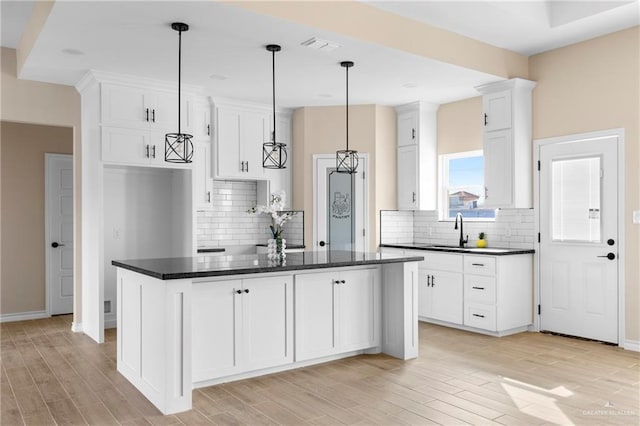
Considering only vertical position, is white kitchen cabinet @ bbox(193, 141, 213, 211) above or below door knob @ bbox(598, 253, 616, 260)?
above

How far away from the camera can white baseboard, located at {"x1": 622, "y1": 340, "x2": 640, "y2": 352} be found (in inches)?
196

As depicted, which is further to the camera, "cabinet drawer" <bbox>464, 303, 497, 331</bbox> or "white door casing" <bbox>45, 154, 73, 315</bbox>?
"white door casing" <bbox>45, 154, 73, 315</bbox>

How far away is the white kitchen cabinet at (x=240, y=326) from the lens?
3.87m

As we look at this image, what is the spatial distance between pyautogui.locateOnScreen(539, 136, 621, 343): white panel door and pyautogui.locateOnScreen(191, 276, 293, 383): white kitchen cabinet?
10.3 ft

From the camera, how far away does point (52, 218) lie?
6996mm

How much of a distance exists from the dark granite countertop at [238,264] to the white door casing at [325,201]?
86.0 inches

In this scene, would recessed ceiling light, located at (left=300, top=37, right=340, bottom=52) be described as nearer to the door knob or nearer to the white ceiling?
the white ceiling

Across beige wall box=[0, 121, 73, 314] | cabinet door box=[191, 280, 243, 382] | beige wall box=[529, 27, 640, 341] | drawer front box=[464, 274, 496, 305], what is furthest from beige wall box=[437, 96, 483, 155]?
beige wall box=[0, 121, 73, 314]

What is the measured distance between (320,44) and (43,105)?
3338mm

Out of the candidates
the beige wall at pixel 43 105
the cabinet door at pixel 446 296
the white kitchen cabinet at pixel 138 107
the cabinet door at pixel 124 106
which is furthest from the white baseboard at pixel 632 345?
the beige wall at pixel 43 105

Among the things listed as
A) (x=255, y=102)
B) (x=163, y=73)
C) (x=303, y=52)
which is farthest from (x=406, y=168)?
(x=163, y=73)

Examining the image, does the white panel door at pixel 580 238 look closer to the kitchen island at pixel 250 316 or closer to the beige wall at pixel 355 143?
the kitchen island at pixel 250 316

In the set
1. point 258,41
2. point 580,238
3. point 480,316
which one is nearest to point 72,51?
point 258,41

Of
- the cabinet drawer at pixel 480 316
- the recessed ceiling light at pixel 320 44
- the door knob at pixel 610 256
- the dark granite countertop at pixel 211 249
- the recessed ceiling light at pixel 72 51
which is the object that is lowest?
the cabinet drawer at pixel 480 316
